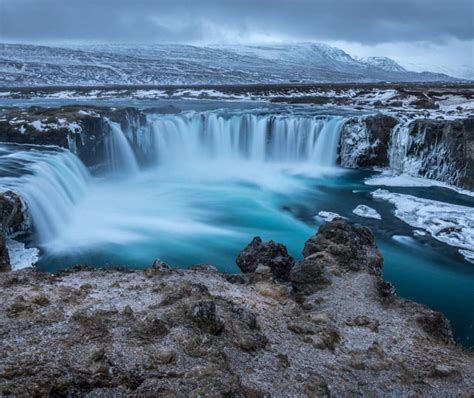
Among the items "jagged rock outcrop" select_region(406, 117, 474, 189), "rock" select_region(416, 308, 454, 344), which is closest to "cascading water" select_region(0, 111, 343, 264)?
"jagged rock outcrop" select_region(406, 117, 474, 189)

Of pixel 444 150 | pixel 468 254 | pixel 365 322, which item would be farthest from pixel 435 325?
pixel 444 150

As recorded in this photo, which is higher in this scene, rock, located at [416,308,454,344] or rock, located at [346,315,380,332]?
rock, located at [346,315,380,332]

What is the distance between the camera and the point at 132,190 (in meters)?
22.5

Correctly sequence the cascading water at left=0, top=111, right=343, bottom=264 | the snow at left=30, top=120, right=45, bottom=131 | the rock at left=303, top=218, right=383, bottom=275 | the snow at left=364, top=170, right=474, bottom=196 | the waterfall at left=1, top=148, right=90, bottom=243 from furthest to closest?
the snow at left=364, top=170, right=474, bottom=196 < the snow at left=30, top=120, right=45, bottom=131 < the cascading water at left=0, top=111, right=343, bottom=264 < the waterfall at left=1, top=148, right=90, bottom=243 < the rock at left=303, top=218, right=383, bottom=275

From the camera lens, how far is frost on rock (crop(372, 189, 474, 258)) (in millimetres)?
16195

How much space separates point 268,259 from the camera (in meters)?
11.4

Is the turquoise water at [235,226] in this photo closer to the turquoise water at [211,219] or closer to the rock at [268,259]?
the turquoise water at [211,219]

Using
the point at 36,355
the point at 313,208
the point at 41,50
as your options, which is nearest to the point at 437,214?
the point at 313,208

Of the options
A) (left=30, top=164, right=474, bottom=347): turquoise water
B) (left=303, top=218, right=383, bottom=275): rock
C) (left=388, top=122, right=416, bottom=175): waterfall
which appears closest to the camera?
(left=303, top=218, right=383, bottom=275): rock

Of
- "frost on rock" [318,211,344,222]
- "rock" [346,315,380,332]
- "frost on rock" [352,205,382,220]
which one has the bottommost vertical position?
"frost on rock" [318,211,344,222]

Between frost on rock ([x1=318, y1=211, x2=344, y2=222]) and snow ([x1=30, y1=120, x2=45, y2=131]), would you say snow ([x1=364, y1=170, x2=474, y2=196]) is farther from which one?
snow ([x1=30, y1=120, x2=45, y2=131])

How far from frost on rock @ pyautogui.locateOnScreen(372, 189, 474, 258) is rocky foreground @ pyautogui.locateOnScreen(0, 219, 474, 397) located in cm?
765

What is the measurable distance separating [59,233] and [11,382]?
35.4 ft

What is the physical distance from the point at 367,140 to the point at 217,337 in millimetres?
23266
